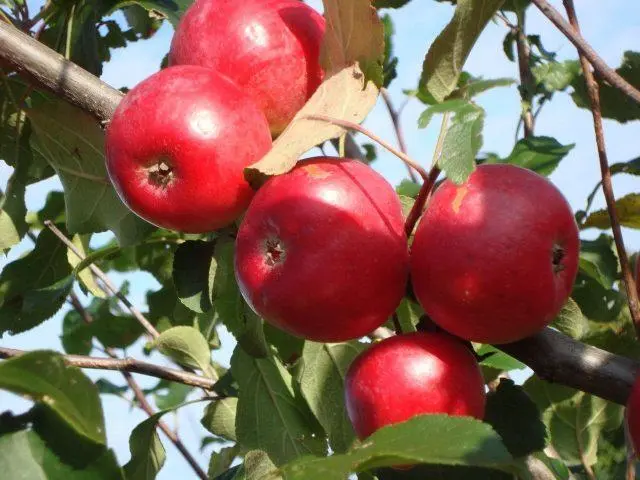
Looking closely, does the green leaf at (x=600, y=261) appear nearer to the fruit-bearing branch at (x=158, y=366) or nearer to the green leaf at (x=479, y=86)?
the fruit-bearing branch at (x=158, y=366)

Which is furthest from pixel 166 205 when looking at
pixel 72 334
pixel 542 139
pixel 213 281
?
pixel 72 334

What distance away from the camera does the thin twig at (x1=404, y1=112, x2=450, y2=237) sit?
3.19 feet

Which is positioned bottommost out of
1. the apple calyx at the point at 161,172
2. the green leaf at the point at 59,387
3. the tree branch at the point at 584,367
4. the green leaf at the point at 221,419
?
the green leaf at the point at 221,419

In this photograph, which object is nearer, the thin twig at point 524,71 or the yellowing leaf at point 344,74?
the yellowing leaf at point 344,74

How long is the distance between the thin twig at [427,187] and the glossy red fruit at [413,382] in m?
0.15

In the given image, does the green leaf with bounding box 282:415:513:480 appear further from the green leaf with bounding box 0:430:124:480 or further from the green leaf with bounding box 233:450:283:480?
the green leaf with bounding box 233:450:283:480

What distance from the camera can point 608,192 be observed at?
1.18 metres

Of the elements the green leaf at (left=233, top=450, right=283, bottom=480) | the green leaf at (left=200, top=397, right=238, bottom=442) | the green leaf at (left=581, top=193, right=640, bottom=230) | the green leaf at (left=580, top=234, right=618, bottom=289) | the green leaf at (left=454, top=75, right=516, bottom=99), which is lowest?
the green leaf at (left=200, top=397, right=238, bottom=442)

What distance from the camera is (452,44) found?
3.46 feet

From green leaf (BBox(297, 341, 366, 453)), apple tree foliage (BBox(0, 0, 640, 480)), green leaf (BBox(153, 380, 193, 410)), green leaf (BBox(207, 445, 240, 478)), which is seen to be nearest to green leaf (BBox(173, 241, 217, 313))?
Answer: apple tree foliage (BBox(0, 0, 640, 480))

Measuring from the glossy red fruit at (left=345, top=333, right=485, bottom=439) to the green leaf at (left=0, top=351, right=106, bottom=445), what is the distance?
0.41 metres

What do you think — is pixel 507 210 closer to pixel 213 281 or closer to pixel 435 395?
pixel 435 395

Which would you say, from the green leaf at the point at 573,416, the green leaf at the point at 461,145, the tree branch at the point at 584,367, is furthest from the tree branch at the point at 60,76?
the green leaf at the point at 573,416

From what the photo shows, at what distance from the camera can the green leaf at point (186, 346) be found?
5.94ft
